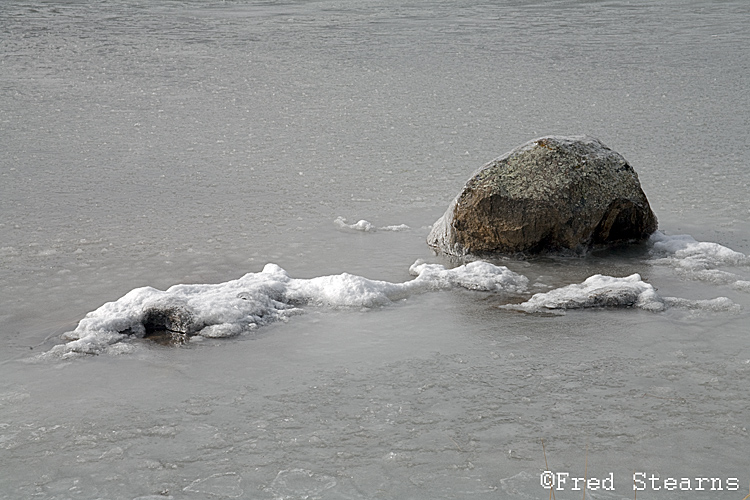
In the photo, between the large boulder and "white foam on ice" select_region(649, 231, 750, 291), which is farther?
the large boulder

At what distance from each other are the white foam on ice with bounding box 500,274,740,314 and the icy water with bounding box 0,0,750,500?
0.15 feet

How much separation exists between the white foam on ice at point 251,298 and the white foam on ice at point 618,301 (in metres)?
0.37

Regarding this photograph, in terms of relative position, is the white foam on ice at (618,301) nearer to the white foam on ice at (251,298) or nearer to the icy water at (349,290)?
the icy water at (349,290)

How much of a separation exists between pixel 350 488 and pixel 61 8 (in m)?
22.8

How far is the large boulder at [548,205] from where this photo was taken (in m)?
6.57

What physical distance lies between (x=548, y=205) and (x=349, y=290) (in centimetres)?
184

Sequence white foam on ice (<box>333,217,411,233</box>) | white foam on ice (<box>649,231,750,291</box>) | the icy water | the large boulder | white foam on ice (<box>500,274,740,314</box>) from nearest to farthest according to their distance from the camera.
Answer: the icy water < white foam on ice (<box>500,274,740,314</box>) < white foam on ice (<box>649,231,750,291</box>) < the large boulder < white foam on ice (<box>333,217,411,233</box>)

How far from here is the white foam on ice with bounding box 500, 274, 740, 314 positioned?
5411mm

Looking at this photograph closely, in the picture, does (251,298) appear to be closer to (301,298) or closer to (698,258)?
(301,298)

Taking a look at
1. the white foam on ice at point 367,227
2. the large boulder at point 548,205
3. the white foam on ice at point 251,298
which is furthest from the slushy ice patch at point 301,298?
the white foam on ice at point 367,227

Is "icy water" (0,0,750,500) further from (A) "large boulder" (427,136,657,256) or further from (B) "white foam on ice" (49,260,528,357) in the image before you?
(A) "large boulder" (427,136,657,256)

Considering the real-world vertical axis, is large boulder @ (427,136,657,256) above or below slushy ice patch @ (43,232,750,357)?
above

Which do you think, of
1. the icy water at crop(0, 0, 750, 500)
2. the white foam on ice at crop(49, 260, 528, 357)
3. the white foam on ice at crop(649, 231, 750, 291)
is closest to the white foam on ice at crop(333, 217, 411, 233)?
the icy water at crop(0, 0, 750, 500)

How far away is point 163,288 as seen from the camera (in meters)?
5.95
